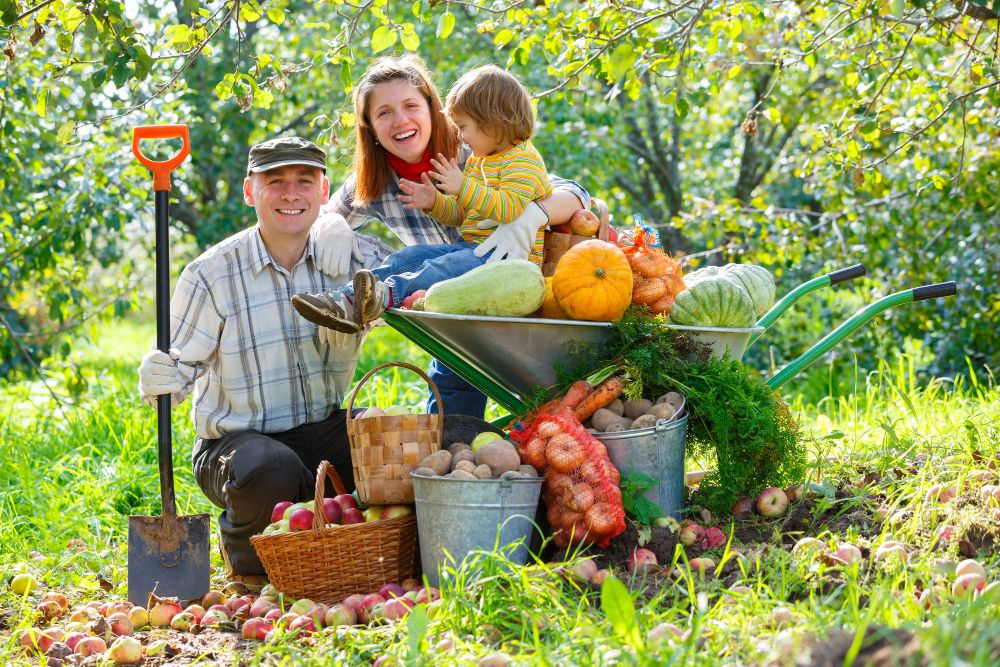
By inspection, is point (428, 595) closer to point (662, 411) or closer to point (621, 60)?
point (662, 411)

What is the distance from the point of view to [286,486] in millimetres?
3168

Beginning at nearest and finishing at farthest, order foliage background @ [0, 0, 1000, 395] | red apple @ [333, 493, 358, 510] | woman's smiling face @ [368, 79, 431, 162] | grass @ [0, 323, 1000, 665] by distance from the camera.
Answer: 1. grass @ [0, 323, 1000, 665]
2. red apple @ [333, 493, 358, 510]
3. foliage background @ [0, 0, 1000, 395]
4. woman's smiling face @ [368, 79, 431, 162]

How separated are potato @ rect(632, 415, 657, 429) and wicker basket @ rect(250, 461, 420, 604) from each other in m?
0.81

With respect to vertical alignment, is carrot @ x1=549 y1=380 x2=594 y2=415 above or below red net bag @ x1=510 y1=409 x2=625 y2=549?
above

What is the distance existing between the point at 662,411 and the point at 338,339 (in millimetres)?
1332

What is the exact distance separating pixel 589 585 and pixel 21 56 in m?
5.40

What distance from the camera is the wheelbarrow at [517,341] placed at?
276cm

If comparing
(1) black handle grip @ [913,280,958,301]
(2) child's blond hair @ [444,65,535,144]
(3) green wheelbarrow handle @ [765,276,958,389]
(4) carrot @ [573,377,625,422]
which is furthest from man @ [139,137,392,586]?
(1) black handle grip @ [913,280,958,301]

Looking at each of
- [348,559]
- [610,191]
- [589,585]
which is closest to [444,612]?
[589,585]

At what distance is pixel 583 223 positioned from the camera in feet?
10.6

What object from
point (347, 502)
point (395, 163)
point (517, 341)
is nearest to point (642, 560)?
point (517, 341)

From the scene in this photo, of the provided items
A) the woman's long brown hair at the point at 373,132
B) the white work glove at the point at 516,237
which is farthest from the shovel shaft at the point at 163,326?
the white work glove at the point at 516,237

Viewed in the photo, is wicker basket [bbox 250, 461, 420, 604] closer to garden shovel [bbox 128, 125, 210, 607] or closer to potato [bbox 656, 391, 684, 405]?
garden shovel [bbox 128, 125, 210, 607]

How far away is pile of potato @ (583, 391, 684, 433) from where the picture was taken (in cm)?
271
